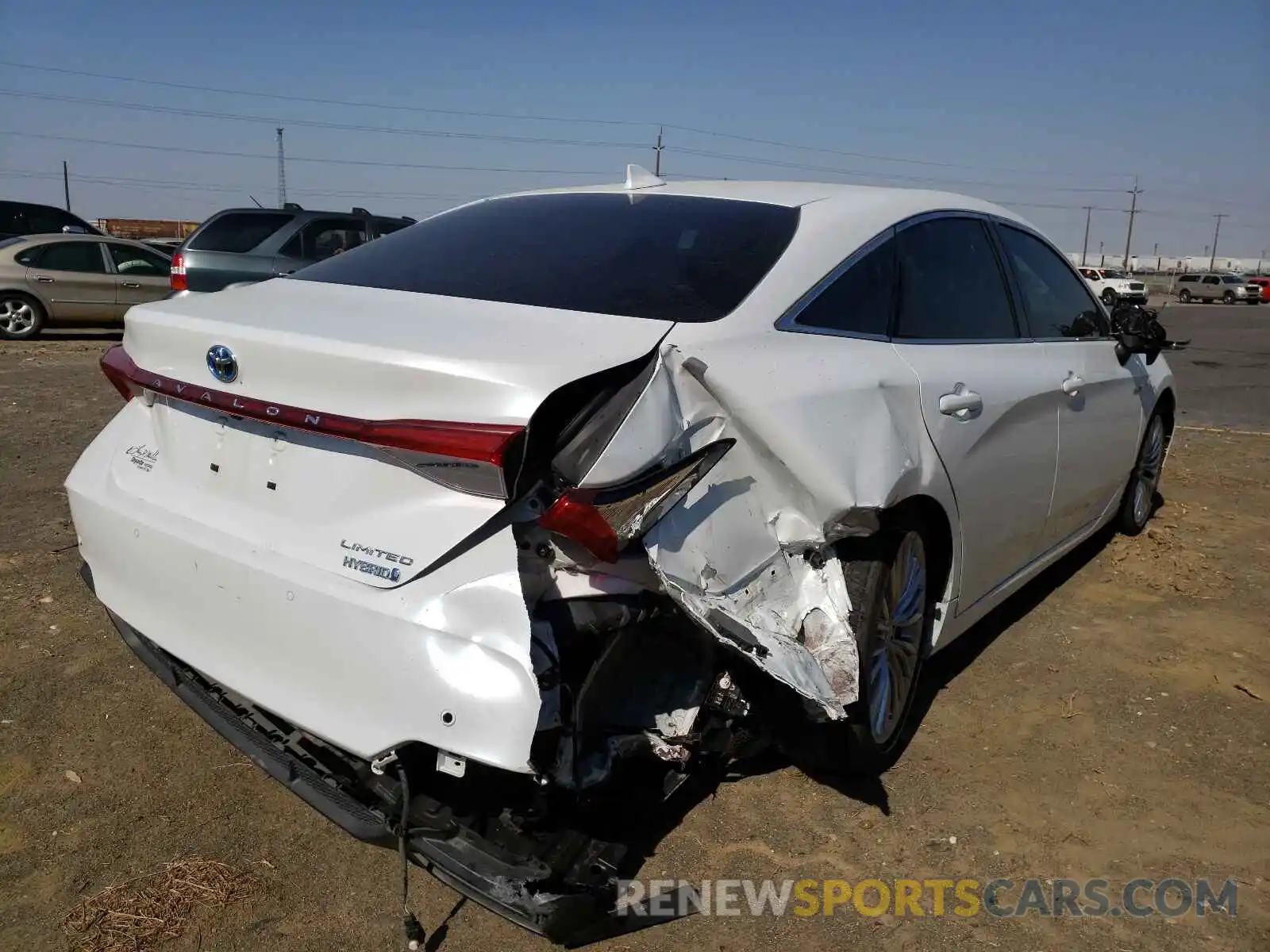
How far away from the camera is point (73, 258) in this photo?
1322 centimetres

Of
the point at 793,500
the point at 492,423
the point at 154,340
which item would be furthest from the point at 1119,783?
the point at 154,340

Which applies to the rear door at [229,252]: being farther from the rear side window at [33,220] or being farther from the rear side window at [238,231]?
the rear side window at [33,220]

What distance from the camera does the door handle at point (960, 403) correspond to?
9.81 feet

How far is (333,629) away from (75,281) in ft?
43.3

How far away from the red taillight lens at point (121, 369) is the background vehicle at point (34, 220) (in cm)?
1676

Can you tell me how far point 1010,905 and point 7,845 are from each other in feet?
8.32

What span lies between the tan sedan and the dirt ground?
10026mm

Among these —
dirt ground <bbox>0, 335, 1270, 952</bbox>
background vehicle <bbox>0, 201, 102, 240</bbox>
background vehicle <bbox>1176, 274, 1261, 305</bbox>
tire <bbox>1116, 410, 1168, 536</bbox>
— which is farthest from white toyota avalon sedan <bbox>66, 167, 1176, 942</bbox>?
background vehicle <bbox>1176, 274, 1261, 305</bbox>

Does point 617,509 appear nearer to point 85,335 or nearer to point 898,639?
point 898,639

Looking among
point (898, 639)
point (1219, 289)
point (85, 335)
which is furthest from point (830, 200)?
point (1219, 289)

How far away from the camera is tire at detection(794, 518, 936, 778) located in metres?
2.69

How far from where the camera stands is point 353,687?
6.86ft

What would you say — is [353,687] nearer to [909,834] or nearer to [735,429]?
[735,429]

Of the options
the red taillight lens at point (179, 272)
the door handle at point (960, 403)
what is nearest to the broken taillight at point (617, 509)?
the door handle at point (960, 403)
